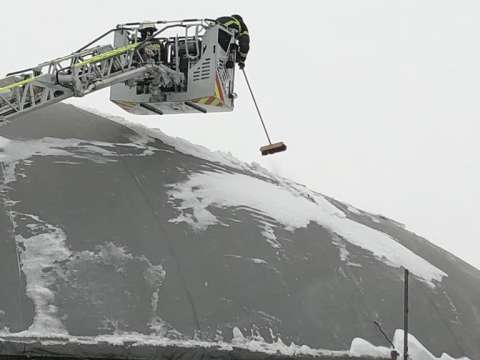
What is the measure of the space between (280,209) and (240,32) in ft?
9.79

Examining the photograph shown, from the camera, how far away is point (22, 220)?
837 cm

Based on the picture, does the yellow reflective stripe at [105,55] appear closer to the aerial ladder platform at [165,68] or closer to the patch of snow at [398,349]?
the aerial ladder platform at [165,68]

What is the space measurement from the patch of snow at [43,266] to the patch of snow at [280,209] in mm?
1745

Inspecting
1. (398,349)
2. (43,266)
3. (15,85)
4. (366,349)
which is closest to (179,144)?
(15,85)

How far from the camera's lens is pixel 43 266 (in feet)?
25.6

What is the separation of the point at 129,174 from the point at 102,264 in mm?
2272

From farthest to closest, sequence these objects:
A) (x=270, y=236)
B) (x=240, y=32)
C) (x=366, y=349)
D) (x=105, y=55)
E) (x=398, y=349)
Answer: (x=240, y=32) → (x=270, y=236) → (x=105, y=55) → (x=398, y=349) → (x=366, y=349)

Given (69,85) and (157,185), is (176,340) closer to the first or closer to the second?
(157,185)

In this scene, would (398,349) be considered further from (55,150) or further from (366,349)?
(55,150)

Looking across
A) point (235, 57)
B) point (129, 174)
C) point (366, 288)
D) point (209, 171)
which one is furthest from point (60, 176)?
point (366, 288)

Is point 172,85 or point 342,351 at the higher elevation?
point 172,85

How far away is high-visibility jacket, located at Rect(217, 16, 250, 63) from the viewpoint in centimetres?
1148

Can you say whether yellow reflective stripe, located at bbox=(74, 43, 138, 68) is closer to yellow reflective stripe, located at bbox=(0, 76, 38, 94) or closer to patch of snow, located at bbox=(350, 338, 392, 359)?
yellow reflective stripe, located at bbox=(0, 76, 38, 94)

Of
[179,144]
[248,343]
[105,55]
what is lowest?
[248,343]
